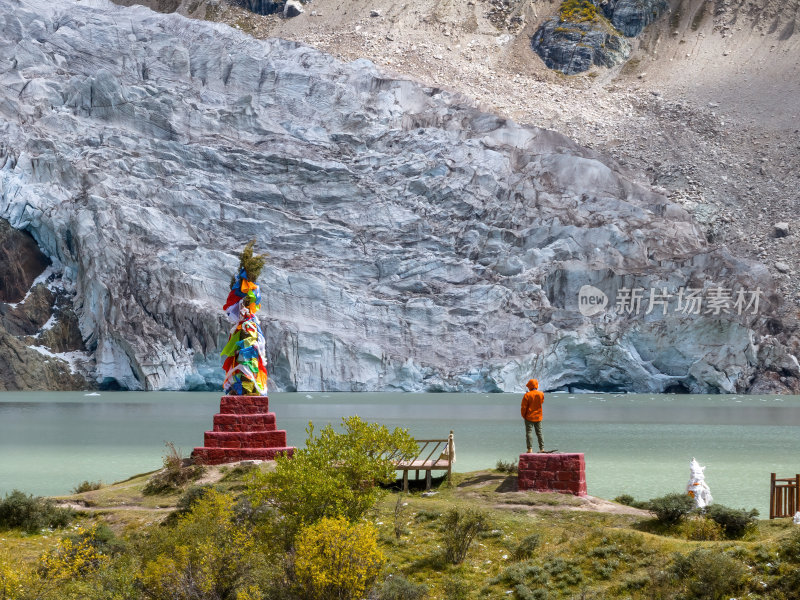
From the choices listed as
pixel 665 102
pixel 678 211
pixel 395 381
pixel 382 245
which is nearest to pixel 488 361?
pixel 395 381

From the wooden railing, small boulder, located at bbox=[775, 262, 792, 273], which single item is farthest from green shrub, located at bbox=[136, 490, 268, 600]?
small boulder, located at bbox=[775, 262, 792, 273]

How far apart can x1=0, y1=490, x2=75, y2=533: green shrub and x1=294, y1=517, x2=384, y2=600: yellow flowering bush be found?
291 inches

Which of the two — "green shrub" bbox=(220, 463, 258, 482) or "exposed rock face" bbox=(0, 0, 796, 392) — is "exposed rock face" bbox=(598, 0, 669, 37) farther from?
"green shrub" bbox=(220, 463, 258, 482)

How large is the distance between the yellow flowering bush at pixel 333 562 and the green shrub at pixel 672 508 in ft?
19.1

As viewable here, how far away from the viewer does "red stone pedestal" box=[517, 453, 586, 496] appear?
18078 mm

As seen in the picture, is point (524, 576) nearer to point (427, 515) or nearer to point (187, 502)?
point (427, 515)

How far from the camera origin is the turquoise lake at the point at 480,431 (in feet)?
90.8

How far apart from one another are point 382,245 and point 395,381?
14227 millimetres

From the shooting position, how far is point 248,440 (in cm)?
2230

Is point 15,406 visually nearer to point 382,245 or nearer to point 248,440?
point 382,245

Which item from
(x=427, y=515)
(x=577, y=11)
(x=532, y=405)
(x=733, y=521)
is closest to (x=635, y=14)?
(x=577, y=11)

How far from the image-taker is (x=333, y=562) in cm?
1185

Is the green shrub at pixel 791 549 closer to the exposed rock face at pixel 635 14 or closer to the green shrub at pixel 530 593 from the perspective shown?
the green shrub at pixel 530 593

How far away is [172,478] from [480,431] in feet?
77.9
